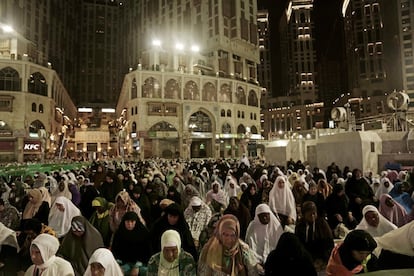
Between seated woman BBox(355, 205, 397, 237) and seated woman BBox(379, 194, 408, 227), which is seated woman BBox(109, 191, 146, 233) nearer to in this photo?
seated woman BBox(355, 205, 397, 237)

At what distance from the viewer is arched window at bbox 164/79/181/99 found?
39.3 m

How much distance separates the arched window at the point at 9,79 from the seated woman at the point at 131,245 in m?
34.7

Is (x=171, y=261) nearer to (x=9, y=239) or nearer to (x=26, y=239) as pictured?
(x=26, y=239)

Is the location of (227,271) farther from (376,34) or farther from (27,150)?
(376,34)

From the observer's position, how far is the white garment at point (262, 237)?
393 centimetres

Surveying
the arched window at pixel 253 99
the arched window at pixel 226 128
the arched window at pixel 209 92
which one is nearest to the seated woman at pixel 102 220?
the arched window at pixel 209 92

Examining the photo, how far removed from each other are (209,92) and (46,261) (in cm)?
4040

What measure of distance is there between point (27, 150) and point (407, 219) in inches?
1363

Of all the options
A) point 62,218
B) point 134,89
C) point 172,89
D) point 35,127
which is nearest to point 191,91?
point 172,89

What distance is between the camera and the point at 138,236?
3586 mm

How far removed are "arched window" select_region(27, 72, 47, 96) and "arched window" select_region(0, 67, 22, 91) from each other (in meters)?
1.10

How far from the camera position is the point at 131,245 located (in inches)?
139

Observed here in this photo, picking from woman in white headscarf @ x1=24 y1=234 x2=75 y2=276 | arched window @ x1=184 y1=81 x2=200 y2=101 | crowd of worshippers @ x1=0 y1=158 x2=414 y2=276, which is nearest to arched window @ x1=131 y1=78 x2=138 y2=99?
arched window @ x1=184 y1=81 x2=200 y2=101

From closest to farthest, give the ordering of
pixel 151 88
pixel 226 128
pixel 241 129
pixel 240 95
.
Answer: pixel 151 88, pixel 226 128, pixel 241 129, pixel 240 95
